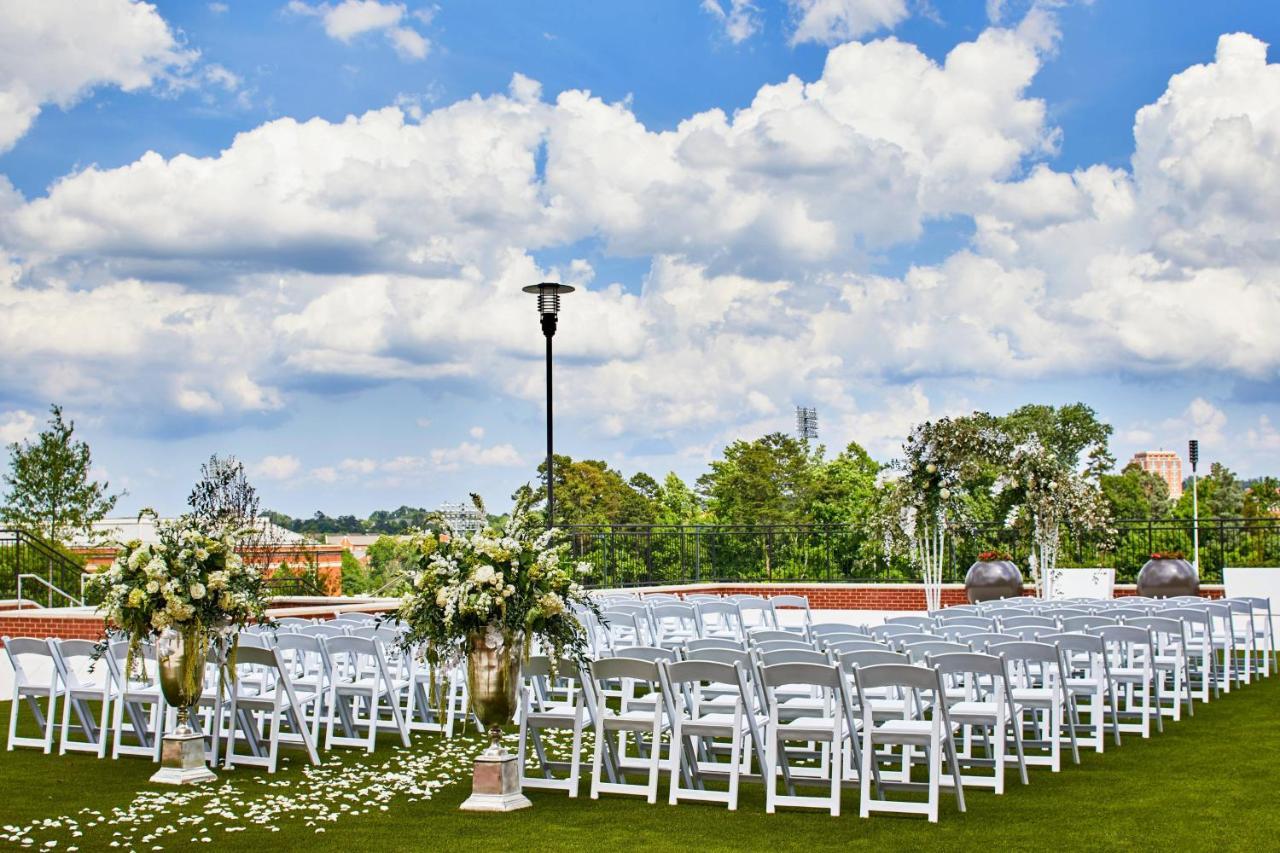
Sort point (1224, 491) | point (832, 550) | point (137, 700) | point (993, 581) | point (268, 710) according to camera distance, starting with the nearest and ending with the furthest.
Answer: point (268, 710)
point (137, 700)
point (993, 581)
point (832, 550)
point (1224, 491)

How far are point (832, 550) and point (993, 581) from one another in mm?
6681

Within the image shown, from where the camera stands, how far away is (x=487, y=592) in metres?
7.75

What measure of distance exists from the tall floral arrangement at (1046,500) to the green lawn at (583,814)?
10471 mm

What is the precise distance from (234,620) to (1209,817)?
5861 mm

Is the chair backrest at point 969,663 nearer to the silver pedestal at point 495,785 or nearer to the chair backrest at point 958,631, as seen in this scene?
the chair backrest at point 958,631

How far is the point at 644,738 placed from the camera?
9453 mm

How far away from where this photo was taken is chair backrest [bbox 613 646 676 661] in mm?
7898

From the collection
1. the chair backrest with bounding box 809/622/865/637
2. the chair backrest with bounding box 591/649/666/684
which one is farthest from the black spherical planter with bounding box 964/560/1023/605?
the chair backrest with bounding box 591/649/666/684

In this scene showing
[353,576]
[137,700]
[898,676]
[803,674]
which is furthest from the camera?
[353,576]

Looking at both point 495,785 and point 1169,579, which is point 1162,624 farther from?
point 1169,579

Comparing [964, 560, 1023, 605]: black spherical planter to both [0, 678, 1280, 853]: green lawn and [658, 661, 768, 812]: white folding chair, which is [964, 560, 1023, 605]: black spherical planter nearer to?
[0, 678, 1280, 853]: green lawn

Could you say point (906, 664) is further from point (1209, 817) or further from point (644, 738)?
point (644, 738)

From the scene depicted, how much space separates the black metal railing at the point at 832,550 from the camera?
935 inches

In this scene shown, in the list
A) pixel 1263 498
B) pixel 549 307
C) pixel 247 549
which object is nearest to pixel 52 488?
pixel 247 549
